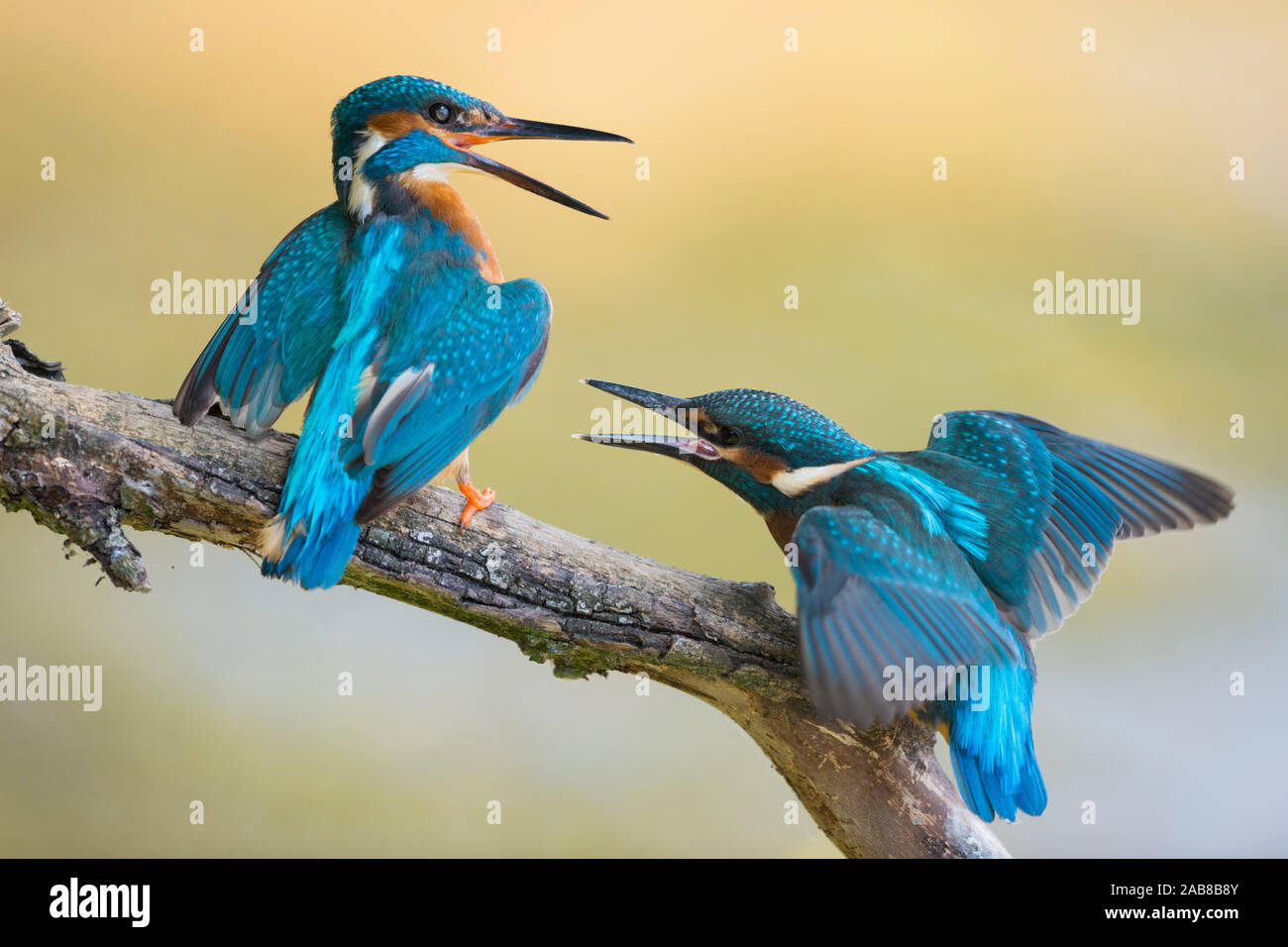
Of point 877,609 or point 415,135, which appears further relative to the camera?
point 415,135

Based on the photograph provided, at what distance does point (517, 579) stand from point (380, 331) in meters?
0.43

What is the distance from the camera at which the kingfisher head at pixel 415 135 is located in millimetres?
1747

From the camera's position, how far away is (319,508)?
150cm

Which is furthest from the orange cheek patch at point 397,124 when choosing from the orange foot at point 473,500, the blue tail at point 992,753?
the blue tail at point 992,753

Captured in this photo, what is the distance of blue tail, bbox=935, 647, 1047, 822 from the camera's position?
5.17 ft

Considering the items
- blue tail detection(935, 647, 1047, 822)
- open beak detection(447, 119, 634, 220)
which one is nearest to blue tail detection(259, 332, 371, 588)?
open beak detection(447, 119, 634, 220)

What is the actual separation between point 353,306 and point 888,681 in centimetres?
96

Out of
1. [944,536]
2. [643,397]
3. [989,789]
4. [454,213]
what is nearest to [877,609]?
[944,536]

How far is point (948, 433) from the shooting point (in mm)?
1931

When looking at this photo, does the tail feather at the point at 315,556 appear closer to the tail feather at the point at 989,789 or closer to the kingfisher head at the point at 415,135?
the kingfisher head at the point at 415,135

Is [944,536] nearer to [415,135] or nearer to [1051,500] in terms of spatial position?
[1051,500]

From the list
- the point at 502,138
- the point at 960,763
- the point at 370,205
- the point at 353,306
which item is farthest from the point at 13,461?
the point at 960,763

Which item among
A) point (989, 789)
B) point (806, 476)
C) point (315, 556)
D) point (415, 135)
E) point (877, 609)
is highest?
point (415, 135)

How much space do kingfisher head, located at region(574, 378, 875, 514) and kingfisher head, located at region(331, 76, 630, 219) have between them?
359 mm
